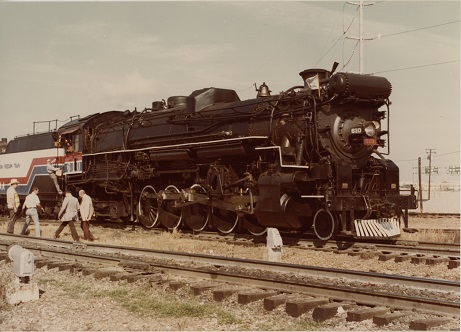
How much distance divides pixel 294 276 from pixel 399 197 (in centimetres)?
520

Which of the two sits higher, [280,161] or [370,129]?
[370,129]

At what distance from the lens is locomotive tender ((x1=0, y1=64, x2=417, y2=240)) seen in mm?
11766

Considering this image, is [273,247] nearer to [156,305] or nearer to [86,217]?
[156,305]

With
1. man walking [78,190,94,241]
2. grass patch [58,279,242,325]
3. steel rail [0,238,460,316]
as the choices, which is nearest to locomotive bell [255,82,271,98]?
steel rail [0,238,460,316]

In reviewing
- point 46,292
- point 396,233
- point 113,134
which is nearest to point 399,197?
point 396,233

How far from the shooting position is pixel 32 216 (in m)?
15.4

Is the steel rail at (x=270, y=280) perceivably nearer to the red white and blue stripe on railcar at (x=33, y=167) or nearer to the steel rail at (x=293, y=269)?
the steel rail at (x=293, y=269)

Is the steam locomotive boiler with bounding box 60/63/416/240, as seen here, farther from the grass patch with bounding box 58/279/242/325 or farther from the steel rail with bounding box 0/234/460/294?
the grass patch with bounding box 58/279/242/325

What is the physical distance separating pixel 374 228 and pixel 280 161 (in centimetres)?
238

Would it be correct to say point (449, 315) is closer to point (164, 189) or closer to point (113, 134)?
point (164, 189)

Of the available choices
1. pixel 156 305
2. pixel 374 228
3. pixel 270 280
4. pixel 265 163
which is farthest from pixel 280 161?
pixel 156 305

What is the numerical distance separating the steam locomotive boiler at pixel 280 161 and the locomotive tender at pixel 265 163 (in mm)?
26

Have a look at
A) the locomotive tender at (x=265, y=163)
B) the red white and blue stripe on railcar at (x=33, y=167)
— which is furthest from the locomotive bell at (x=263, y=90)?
the red white and blue stripe on railcar at (x=33, y=167)

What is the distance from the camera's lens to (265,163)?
41.9 feet
